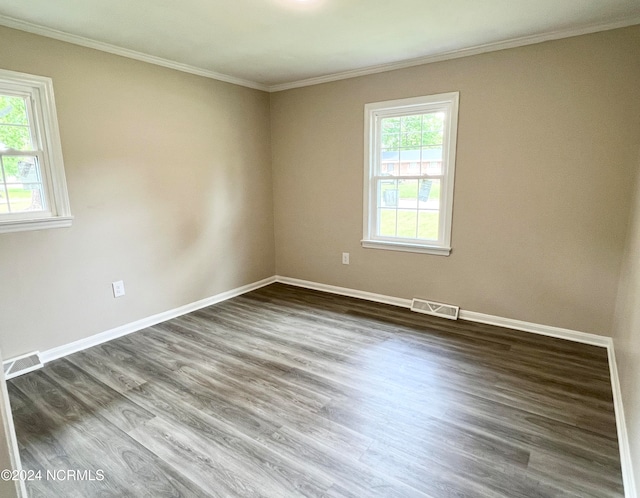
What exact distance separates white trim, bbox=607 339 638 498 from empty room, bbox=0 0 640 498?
2 centimetres

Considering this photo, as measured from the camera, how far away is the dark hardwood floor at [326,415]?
1.65 m

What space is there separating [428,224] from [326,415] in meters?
2.19

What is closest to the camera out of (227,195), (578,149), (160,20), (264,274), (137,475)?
(137,475)

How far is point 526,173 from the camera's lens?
297 centimetres

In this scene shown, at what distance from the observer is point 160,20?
7.93 ft

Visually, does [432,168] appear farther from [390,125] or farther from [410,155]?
[390,125]

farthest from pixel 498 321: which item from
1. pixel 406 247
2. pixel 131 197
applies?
→ pixel 131 197

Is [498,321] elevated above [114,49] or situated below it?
below

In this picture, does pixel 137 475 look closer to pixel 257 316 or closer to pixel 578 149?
pixel 257 316

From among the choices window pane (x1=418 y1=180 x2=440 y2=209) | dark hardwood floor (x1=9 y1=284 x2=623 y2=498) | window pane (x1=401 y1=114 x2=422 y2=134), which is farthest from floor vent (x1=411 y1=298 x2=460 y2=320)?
window pane (x1=401 y1=114 x2=422 y2=134)

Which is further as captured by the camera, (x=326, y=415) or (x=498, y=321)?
(x=498, y=321)

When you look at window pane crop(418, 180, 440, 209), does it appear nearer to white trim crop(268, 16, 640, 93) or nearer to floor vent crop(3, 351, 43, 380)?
white trim crop(268, 16, 640, 93)

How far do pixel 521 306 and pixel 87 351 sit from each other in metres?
3.70

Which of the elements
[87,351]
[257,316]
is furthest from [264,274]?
[87,351]
